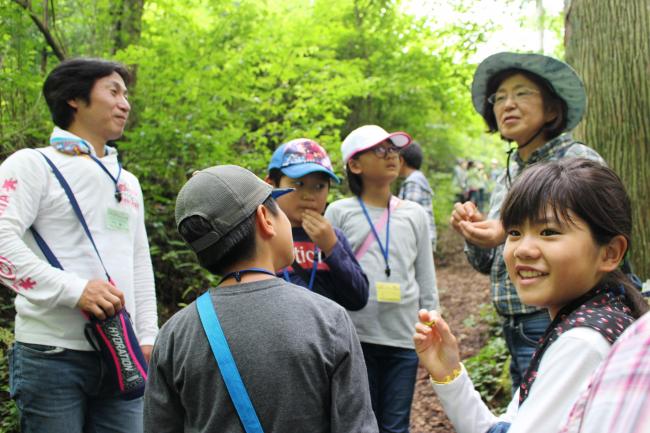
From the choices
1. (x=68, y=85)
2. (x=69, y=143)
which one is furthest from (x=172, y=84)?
(x=69, y=143)

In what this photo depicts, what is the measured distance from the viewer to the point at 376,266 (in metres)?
3.30

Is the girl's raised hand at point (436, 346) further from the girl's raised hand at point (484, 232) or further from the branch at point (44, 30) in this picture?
the branch at point (44, 30)

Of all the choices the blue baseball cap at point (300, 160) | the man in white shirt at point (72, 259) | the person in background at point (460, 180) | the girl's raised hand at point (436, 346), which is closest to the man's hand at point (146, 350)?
the man in white shirt at point (72, 259)

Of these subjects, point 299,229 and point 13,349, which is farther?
point 299,229

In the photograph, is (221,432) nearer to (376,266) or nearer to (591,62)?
(376,266)

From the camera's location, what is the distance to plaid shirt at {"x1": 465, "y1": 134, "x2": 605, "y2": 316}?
100 inches

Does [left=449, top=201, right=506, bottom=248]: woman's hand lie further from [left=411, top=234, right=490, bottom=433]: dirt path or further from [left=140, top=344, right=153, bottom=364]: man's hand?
[left=411, top=234, right=490, bottom=433]: dirt path

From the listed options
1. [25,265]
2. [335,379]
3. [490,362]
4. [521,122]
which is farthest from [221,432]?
[490,362]

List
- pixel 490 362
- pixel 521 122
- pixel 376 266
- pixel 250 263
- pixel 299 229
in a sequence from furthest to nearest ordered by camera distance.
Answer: pixel 490 362 < pixel 376 266 < pixel 299 229 < pixel 521 122 < pixel 250 263

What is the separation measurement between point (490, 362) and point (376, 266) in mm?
2733

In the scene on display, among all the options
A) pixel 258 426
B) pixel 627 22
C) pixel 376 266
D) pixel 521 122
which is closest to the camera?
pixel 258 426

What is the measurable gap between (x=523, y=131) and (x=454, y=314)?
18.3ft

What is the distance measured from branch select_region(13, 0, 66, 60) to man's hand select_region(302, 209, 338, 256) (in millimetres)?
3684

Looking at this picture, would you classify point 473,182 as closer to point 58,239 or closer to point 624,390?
point 58,239
